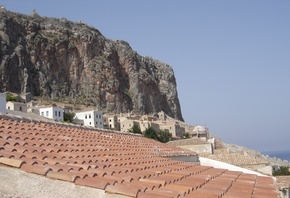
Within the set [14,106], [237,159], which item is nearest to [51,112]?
[14,106]

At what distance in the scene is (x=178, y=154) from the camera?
12883 mm

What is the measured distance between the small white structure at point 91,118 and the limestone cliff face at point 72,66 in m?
23.7

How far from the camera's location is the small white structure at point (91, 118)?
7488cm

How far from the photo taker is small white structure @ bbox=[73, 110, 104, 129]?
7488 cm

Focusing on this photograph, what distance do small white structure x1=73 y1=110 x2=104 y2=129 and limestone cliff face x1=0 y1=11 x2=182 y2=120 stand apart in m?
23.7

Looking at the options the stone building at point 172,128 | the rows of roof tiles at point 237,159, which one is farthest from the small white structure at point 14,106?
the rows of roof tiles at point 237,159

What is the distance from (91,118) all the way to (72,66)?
43.7 meters

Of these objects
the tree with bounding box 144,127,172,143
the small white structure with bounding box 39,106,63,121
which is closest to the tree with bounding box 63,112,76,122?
the small white structure with bounding box 39,106,63,121

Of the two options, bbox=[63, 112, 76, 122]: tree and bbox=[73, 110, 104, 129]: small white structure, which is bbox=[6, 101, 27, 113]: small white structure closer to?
bbox=[63, 112, 76, 122]: tree

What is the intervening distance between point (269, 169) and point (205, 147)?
812 centimetres

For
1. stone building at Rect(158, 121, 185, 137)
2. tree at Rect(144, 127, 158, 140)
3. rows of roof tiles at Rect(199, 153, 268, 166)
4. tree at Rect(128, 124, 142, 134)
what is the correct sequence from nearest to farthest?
rows of roof tiles at Rect(199, 153, 268, 166) → tree at Rect(144, 127, 158, 140) → tree at Rect(128, 124, 142, 134) → stone building at Rect(158, 121, 185, 137)

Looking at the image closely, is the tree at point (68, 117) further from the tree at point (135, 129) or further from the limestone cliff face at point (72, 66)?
the limestone cliff face at point (72, 66)

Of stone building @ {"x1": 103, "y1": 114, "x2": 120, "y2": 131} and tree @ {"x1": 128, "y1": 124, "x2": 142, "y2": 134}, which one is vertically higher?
stone building @ {"x1": 103, "y1": 114, "x2": 120, "y2": 131}

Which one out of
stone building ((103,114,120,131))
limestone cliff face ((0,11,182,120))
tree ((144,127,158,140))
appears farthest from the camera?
limestone cliff face ((0,11,182,120))
